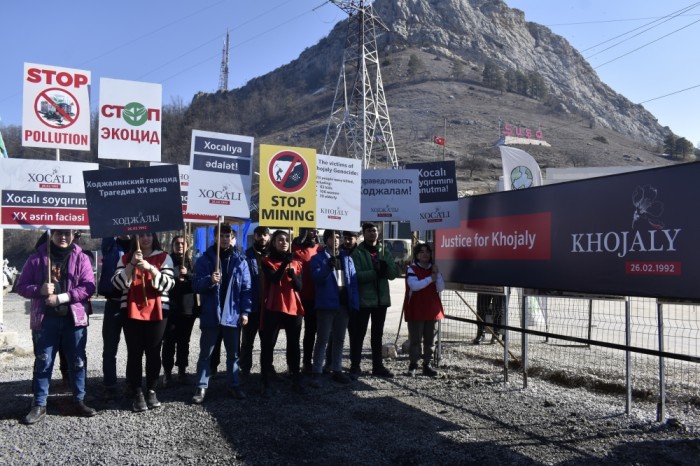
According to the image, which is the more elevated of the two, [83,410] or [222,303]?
[222,303]

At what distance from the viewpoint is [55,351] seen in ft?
18.8

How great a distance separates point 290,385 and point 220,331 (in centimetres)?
119

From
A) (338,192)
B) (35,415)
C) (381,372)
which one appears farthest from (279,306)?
(35,415)

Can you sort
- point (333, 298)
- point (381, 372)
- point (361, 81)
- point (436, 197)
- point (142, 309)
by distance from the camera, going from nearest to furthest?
point (142, 309)
point (333, 298)
point (381, 372)
point (436, 197)
point (361, 81)

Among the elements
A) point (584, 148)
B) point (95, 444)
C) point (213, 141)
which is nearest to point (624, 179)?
point (213, 141)

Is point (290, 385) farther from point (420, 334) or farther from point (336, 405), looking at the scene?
point (420, 334)

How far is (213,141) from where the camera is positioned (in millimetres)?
6691

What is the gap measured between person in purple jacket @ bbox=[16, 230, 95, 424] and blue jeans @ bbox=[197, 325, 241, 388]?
1.18 meters

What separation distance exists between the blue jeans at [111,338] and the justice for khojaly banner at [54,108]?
2.52m

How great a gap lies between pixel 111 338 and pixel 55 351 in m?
0.86

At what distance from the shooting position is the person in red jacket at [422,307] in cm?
773

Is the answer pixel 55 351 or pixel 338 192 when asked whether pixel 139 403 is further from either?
pixel 338 192

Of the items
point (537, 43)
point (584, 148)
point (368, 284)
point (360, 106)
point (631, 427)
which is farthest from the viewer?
point (537, 43)

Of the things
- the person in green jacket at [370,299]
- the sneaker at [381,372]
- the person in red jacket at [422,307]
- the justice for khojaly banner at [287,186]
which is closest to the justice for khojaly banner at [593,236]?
the person in red jacket at [422,307]
